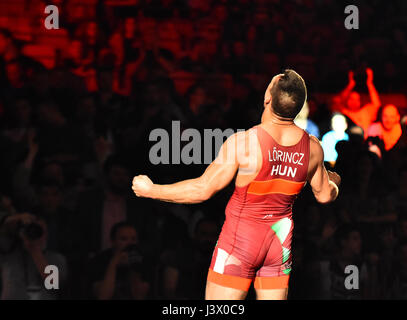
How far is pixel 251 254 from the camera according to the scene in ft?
10.1

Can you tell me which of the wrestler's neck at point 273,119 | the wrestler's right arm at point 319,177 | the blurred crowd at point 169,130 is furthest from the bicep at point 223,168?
the blurred crowd at point 169,130

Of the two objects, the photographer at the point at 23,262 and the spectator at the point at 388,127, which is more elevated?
the spectator at the point at 388,127

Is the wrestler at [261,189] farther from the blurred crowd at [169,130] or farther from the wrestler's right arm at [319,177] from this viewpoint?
the blurred crowd at [169,130]

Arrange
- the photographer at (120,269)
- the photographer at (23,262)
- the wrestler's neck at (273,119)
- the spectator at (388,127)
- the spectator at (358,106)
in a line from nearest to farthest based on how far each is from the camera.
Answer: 1. the wrestler's neck at (273,119)
2. the photographer at (23,262)
3. the photographer at (120,269)
4. the spectator at (388,127)
5. the spectator at (358,106)

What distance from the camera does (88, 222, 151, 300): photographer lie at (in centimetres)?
461

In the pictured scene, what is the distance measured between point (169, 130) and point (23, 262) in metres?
1.40

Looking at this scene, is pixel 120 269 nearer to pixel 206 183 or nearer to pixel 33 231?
pixel 33 231

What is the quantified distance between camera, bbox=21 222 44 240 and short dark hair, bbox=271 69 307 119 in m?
2.16

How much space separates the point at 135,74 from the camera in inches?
221

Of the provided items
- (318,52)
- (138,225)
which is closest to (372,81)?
(318,52)

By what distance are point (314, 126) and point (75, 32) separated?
7.17 ft

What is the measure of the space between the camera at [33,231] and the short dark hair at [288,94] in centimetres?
→ 216

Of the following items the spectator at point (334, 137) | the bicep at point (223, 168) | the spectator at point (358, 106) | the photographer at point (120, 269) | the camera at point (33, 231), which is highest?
the spectator at point (358, 106)

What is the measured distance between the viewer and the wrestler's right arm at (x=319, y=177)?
3150 mm
